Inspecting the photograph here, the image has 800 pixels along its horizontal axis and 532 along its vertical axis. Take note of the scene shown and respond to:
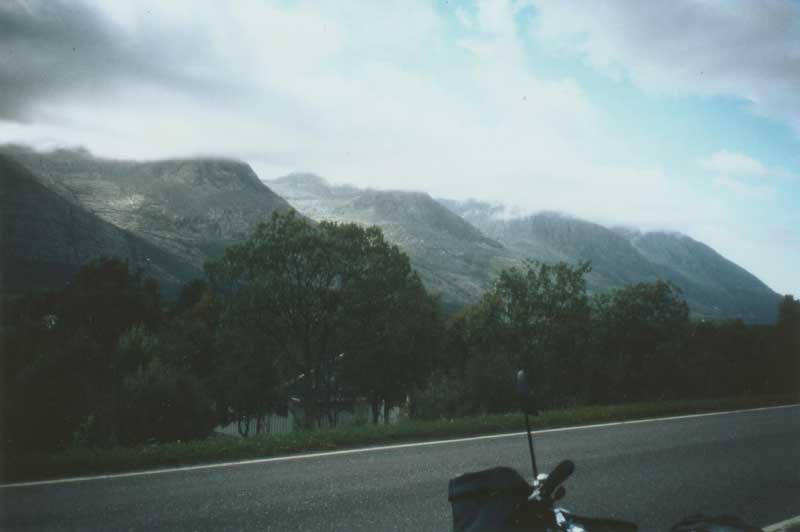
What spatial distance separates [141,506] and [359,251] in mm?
30565

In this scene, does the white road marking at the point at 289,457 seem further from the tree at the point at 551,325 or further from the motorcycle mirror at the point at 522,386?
the tree at the point at 551,325

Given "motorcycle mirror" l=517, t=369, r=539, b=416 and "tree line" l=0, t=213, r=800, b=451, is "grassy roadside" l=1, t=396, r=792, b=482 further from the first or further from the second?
"tree line" l=0, t=213, r=800, b=451

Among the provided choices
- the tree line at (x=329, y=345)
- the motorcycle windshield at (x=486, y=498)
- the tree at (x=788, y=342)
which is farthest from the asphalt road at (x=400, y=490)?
the tree at (x=788, y=342)

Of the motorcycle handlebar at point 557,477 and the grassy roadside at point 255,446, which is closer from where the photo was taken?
the motorcycle handlebar at point 557,477

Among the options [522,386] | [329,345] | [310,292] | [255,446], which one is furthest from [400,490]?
[329,345]

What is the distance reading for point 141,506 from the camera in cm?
633

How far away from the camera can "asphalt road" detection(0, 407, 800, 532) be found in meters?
5.91

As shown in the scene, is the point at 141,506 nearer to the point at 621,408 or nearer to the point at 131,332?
the point at 621,408

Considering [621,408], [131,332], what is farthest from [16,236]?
[621,408]

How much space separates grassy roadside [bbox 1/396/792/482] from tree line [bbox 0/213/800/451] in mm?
16504

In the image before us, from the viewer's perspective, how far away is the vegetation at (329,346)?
104 ft

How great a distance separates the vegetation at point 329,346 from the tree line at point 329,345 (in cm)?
10

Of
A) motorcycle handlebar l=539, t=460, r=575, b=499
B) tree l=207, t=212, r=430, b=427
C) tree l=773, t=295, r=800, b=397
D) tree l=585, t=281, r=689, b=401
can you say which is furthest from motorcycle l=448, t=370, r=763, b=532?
tree l=585, t=281, r=689, b=401

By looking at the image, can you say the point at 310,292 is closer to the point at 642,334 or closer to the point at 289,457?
the point at 289,457
